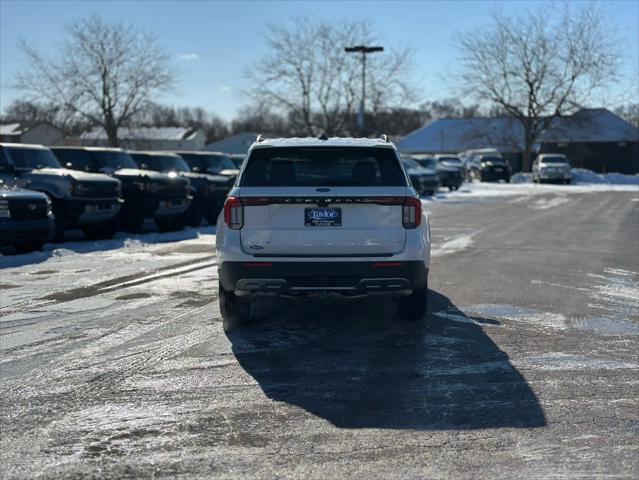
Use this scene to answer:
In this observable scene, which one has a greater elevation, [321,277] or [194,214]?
[321,277]

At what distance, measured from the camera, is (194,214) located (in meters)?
19.9

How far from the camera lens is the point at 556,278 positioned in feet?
35.8

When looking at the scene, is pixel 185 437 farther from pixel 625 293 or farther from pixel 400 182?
pixel 625 293

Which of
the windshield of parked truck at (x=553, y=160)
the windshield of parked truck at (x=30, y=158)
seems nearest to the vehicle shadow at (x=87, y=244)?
the windshield of parked truck at (x=30, y=158)

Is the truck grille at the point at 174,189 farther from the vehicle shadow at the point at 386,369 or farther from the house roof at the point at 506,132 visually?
the house roof at the point at 506,132

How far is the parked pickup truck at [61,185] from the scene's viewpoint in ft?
49.6

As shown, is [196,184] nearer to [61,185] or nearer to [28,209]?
[61,185]

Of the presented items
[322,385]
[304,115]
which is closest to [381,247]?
[322,385]

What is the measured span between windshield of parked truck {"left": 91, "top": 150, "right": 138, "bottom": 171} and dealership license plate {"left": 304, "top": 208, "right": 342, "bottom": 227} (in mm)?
12200

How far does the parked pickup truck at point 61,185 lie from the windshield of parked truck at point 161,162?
13.9 ft

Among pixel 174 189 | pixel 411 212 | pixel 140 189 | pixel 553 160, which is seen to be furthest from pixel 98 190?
pixel 553 160

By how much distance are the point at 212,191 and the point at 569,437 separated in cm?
1605

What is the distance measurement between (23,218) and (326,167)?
751cm

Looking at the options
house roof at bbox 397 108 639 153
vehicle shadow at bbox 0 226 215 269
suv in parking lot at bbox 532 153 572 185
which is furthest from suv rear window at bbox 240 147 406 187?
house roof at bbox 397 108 639 153
